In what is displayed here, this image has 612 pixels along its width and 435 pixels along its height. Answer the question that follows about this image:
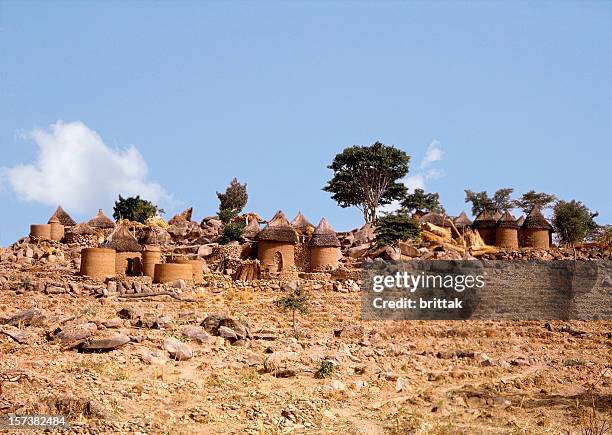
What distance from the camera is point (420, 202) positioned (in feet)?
143

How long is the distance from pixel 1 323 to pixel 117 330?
252 centimetres

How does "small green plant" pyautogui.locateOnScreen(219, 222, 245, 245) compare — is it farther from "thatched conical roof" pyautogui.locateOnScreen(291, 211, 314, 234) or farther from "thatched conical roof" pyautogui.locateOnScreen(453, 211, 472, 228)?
"thatched conical roof" pyautogui.locateOnScreen(453, 211, 472, 228)

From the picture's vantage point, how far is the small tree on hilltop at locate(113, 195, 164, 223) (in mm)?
43312

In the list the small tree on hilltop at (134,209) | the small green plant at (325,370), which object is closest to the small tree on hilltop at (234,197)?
the small tree on hilltop at (134,209)

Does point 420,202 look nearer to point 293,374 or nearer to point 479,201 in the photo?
point 479,201

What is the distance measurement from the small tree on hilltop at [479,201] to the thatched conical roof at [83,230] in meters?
27.5

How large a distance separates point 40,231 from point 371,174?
1789cm

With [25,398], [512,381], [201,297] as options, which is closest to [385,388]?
[512,381]

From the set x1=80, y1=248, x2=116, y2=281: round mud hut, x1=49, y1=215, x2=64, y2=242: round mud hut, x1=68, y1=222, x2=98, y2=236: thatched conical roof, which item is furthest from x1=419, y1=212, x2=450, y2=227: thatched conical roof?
x1=49, y1=215, x2=64, y2=242: round mud hut

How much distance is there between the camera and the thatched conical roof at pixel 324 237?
1029 inches

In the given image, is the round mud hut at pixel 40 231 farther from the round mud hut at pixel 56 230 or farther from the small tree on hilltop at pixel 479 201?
the small tree on hilltop at pixel 479 201

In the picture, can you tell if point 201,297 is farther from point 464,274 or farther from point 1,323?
point 464,274

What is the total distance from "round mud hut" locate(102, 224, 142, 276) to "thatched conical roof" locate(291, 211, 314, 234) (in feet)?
31.4

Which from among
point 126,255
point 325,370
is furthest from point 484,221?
point 325,370
